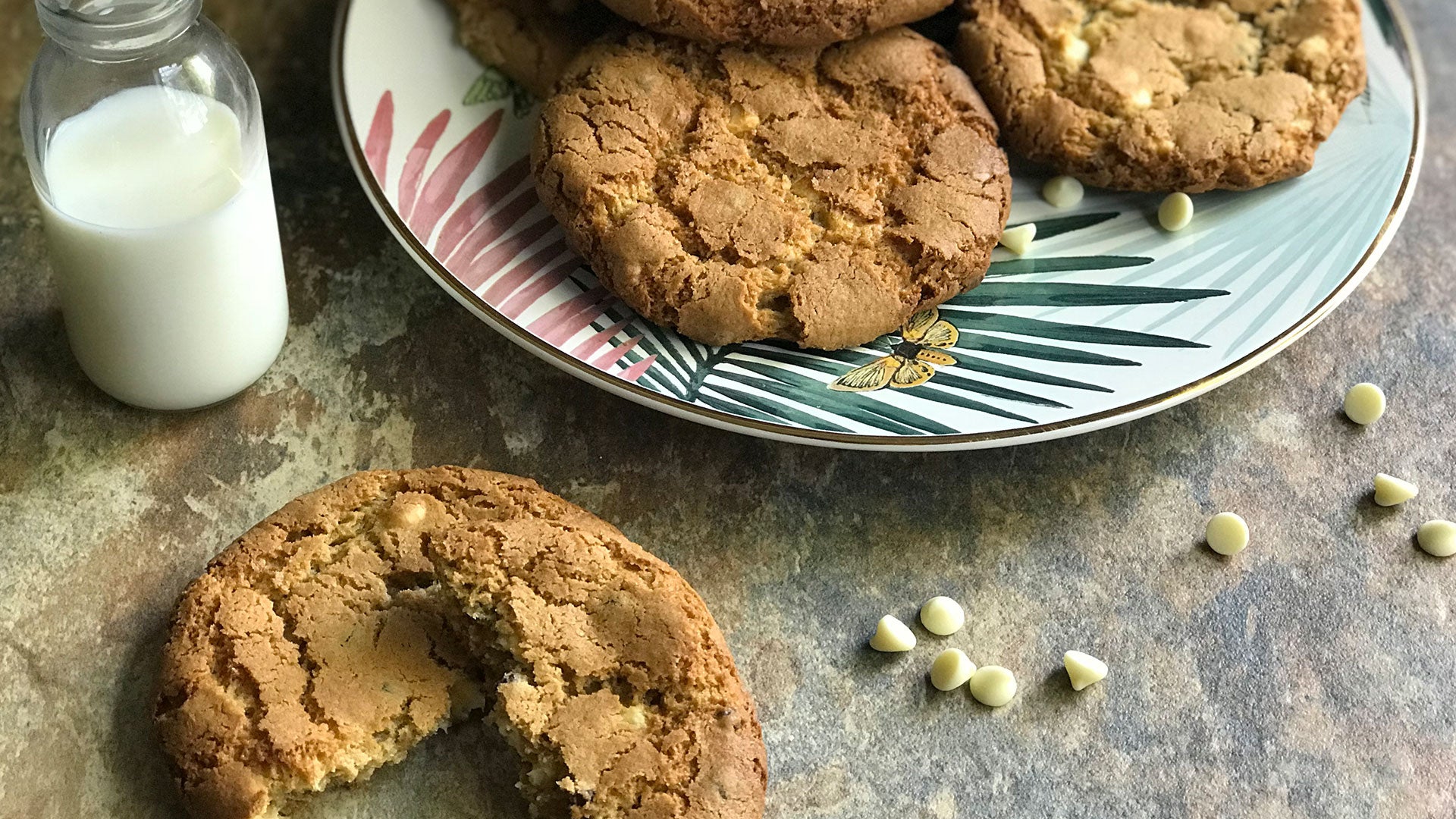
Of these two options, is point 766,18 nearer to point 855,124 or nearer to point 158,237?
point 855,124

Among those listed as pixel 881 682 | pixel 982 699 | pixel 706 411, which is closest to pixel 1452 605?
pixel 982 699

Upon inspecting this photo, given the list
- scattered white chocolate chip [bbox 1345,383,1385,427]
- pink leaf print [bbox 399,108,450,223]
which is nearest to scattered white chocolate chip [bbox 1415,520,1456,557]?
scattered white chocolate chip [bbox 1345,383,1385,427]

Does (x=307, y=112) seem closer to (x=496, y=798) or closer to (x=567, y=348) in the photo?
(x=567, y=348)

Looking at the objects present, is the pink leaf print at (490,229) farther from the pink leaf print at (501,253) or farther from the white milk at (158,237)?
the white milk at (158,237)

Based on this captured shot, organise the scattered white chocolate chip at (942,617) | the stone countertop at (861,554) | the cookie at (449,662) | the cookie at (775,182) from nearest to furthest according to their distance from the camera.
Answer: the cookie at (449,662)
the stone countertop at (861,554)
the scattered white chocolate chip at (942,617)
the cookie at (775,182)

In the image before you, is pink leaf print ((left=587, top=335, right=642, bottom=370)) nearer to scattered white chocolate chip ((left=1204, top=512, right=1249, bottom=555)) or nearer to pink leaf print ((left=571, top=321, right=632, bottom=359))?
pink leaf print ((left=571, top=321, right=632, bottom=359))

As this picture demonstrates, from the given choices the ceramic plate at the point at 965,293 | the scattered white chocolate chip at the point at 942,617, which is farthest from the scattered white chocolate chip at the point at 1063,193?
the scattered white chocolate chip at the point at 942,617

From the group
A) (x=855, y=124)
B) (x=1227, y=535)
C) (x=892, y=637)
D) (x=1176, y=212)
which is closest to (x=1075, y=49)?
(x=1176, y=212)
